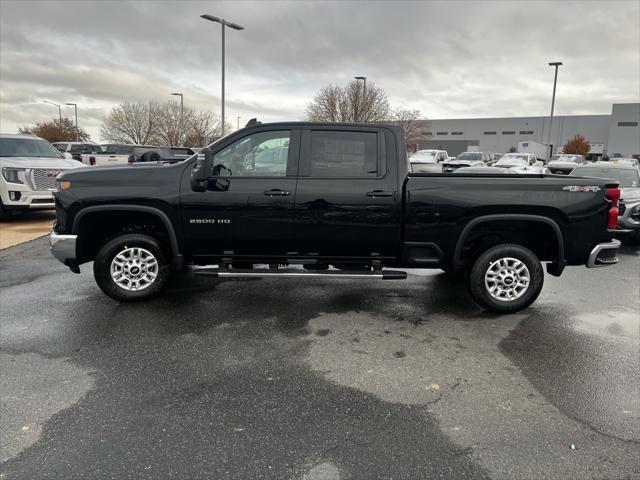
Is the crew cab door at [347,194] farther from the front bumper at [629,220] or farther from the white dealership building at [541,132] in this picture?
the white dealership building at [541,132]

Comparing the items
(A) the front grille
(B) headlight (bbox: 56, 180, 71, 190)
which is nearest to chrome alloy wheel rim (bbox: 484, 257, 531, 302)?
(B) headlight (bbox: 56, 180, 71, 190)

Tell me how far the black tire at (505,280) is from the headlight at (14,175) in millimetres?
10533

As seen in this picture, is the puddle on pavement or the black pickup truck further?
the black pickup truck

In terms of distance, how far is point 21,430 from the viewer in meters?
2.98

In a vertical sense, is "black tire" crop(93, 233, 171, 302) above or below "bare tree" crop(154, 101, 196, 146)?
below

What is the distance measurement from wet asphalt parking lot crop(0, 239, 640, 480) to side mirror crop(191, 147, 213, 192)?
147cm

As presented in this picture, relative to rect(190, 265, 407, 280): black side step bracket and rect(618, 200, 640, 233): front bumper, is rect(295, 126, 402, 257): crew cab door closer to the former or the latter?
rect(190, 265, 407, 280): black side step bracket

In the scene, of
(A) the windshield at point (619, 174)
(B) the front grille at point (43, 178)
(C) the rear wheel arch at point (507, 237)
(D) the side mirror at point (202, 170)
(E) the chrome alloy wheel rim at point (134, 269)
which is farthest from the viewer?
(B) the front grille at point (43, 178)

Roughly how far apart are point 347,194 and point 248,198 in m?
1.09

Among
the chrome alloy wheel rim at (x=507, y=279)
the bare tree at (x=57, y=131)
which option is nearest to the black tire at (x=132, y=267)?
the chrome alloy wheel rim at (x=507, y=279)

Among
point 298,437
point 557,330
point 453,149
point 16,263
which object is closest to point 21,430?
point 298,437

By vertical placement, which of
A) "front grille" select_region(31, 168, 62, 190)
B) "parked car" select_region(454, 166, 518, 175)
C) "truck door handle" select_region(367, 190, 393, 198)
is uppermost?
"parked car" select_region(454, 166, 518, 175)

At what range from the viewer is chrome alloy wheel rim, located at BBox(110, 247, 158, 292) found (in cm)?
530

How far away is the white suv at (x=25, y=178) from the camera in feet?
35.3
